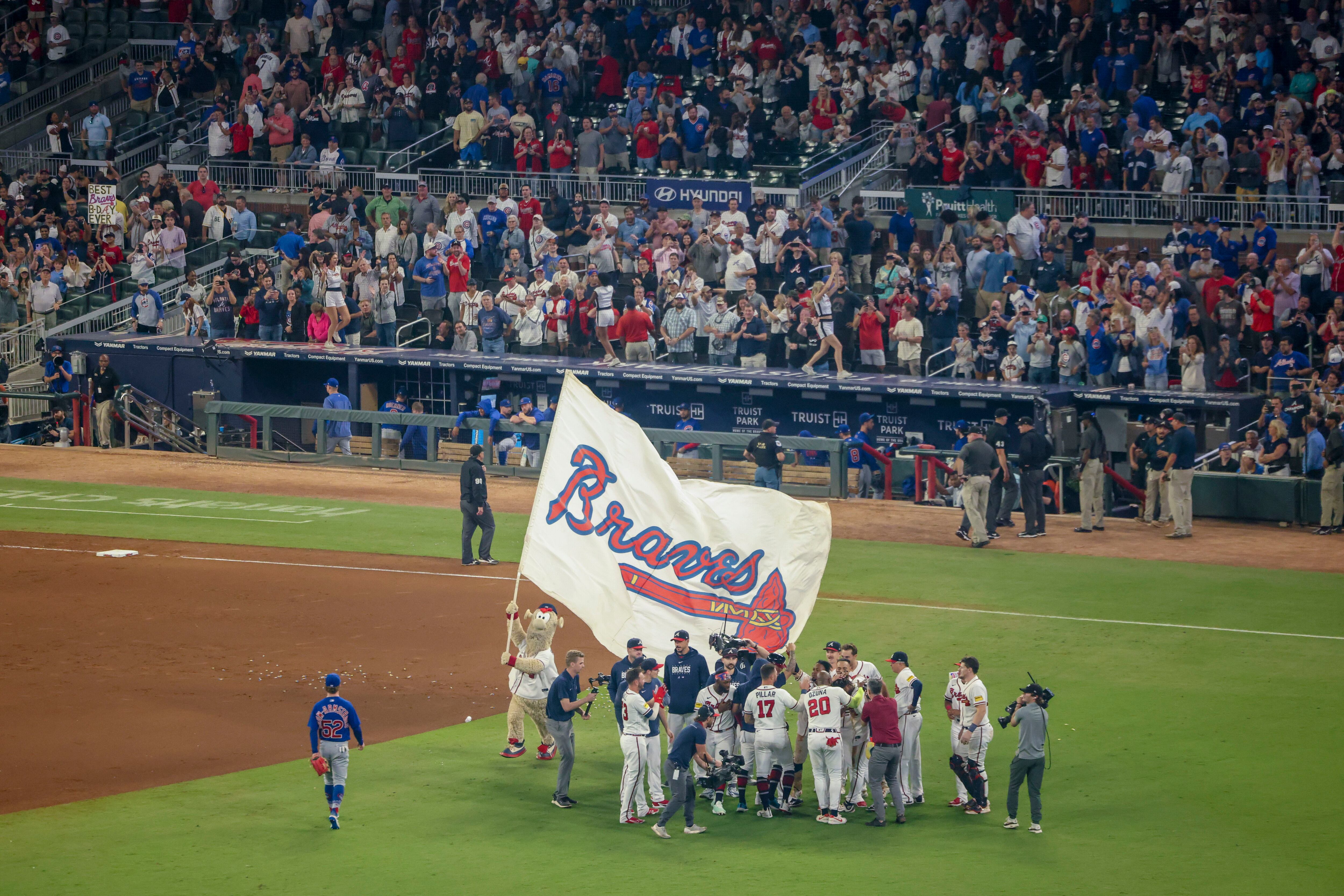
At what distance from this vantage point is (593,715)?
62.9 feet

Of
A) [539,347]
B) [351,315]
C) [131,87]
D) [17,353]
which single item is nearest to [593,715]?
[539,347]

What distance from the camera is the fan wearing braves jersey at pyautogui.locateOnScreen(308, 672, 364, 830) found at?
48.8 ft

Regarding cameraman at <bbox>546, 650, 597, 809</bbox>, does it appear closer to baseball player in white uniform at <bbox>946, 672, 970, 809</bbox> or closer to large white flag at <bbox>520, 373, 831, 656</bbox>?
large white flag at <bbox>520, 373, 831, 656</bbox>

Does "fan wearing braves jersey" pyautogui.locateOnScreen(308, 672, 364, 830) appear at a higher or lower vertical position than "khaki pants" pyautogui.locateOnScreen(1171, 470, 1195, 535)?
lower

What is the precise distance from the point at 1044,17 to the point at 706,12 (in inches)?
330

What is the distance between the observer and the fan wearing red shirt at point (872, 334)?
32406 millimetres

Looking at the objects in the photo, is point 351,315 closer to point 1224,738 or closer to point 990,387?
point 990,387

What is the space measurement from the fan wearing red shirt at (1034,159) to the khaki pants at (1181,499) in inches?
372

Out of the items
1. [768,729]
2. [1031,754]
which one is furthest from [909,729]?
[768,729]

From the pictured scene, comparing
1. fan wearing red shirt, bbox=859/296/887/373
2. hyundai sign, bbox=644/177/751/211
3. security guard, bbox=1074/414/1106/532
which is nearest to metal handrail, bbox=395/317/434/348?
hyundai sign, bbox=644/177/751/211

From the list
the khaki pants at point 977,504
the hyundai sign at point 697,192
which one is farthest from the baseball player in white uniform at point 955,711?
the hyundai sign at point 697,192

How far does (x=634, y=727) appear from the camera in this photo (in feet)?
49.6

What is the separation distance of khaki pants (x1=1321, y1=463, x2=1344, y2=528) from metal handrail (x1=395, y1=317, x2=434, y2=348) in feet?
60.3

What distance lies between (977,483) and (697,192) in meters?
12.7
